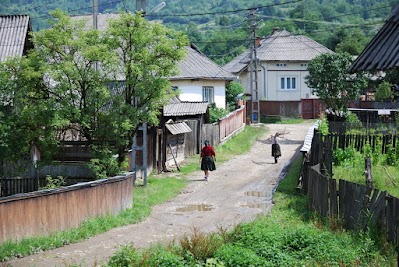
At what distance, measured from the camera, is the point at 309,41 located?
62.5 m

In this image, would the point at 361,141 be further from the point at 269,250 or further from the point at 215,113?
the point at 215,113

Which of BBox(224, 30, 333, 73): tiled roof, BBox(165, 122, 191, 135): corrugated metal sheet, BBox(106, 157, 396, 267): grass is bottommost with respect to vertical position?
BBox(106, 157, 396, 267): grass

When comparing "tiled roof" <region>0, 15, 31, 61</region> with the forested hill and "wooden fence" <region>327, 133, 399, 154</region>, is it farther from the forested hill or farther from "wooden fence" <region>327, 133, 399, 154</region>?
"wooden fence" <region>327, 133, 399, 154</region>

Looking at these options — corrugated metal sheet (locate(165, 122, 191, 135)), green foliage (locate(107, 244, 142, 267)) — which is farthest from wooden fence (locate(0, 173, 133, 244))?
corrugated metal sheet (locate(165, 122, 191, 135))

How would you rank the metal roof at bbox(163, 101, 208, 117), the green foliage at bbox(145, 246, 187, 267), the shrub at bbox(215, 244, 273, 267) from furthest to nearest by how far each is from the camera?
1. the metal roof at bbox(163, 101, 208, 117)
2. the shrub at bbox(215, 244, 273, 267)
3. the green foliage at bbox(145, 246, 187, 267)

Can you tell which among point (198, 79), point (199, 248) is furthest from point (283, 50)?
point (199, 248)

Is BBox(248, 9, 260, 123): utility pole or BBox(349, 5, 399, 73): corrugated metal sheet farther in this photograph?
BBox(248, 9, 260, 123): utility pole

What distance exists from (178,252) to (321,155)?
9376mm

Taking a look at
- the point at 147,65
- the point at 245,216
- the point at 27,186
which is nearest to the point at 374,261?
the point at 245,216

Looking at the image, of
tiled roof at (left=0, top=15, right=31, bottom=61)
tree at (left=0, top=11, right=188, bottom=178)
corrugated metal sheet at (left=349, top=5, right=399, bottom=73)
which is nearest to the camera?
corrugated metal sheet at (left=349, top=5, right=399, bottom=73)

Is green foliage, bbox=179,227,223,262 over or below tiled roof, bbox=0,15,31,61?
below

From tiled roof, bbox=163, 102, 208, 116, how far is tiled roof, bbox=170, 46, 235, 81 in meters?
5.87

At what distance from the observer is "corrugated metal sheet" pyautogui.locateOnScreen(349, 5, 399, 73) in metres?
8.64

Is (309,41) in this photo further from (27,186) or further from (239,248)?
(239,248)
